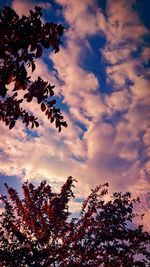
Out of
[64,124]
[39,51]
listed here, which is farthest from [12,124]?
[39,51]

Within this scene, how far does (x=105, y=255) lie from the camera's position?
12734 millimetres

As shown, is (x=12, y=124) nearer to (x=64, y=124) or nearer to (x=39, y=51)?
(x=64, y=124)

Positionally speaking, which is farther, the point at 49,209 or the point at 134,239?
the point at 49,209

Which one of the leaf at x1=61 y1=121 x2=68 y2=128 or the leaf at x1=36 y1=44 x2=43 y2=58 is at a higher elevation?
the leaf at x1=36 y1=44 x2=43 y2=58

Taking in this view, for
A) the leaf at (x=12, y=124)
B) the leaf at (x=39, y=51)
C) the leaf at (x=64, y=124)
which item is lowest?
the leaf at (x=64, y=124)

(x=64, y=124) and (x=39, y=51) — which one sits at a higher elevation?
(x=39, y=51)

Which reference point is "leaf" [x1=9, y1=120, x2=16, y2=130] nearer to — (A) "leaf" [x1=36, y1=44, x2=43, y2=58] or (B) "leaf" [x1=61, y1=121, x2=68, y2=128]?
(B) "leaf" [x1=61, y1=121, x2=68, y2=128]

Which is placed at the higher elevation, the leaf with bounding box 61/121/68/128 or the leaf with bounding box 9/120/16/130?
the leaf with bounding box 9/120/16/130

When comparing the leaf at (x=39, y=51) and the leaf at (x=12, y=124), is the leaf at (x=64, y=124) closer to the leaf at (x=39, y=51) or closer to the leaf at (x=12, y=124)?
the leaf at (x=12, y=124)

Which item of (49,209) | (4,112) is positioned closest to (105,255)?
(49,209)

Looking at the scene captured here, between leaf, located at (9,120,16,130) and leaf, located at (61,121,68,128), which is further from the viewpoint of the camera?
leaf, located at (9,120,16,130)

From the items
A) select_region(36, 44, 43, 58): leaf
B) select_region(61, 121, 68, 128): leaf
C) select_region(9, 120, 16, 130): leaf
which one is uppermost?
select_region(36, 44, 43, 58): leaf

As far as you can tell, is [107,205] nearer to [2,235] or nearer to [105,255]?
[105,255]

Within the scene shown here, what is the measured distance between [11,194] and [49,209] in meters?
2.65
